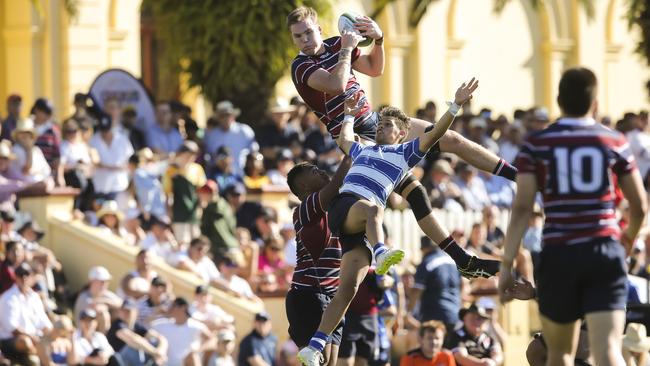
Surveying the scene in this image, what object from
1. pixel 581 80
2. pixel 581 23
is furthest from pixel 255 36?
pixel 581 80

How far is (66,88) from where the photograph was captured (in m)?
27.7

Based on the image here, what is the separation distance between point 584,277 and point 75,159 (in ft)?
37.6

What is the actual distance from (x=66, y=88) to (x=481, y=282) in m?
8.69

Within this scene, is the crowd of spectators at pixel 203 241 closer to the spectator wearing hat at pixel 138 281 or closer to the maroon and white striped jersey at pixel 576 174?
the spectator wearing hat at pixel 138 281

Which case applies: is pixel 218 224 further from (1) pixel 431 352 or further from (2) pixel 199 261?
(1) pixel 431 352

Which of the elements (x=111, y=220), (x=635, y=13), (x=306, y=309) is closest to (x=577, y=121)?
(x=306, y=309)

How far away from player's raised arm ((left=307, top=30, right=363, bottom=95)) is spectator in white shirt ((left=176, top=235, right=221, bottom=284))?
A: 7.29 meters

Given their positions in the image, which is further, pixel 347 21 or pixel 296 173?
pixel 296 173

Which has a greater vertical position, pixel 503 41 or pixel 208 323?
pixel 503 41

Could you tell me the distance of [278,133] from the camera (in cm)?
2342

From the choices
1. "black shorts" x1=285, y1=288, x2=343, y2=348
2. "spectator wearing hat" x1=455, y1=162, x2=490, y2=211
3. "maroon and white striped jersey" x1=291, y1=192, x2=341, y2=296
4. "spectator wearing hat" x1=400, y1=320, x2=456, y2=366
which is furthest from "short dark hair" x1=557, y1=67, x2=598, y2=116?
"spectator wearing hat" x1=455, y1=162, x2=490, y2=211

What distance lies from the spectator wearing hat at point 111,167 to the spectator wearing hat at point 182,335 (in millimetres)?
2577

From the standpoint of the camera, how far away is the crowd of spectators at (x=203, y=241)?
707 inches

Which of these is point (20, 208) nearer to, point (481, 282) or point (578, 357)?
point (481, 282)
